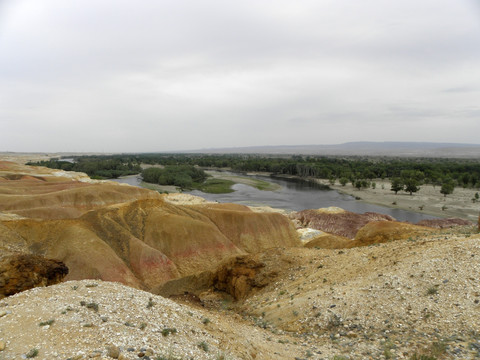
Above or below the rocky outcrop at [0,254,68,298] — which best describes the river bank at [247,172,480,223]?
below

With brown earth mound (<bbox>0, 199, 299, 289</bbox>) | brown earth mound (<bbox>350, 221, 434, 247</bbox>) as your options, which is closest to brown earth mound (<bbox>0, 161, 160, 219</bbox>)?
brown earth mound (<bbox>0, 199, 299, 289</bbox>)

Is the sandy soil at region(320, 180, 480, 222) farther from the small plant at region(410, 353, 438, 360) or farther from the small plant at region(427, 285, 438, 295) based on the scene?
the small plant at region(410, 353, 438, 360)

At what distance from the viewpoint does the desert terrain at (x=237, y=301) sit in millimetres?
7844

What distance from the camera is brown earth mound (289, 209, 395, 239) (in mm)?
45500

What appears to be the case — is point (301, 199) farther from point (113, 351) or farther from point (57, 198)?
point (113, 351)

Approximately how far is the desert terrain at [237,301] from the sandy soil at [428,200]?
1688 inches

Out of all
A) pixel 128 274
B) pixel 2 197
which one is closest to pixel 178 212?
pixel 128 274

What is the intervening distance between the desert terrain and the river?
1482 inches

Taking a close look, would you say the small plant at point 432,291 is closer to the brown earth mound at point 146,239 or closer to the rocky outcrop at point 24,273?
the rocky outcrop at point 24,273

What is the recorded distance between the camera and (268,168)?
136250 millimetres

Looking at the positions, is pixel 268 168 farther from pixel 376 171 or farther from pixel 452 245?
pixel 452 245

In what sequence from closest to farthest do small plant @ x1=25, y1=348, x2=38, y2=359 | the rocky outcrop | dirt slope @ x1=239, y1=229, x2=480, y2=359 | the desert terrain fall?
small plant @ x1=25, y1=348, x2=38, y2=359
the desert terrain
dirt slope @ x1=239, y1=229, x2=480, y2=359
the rocky outcrop

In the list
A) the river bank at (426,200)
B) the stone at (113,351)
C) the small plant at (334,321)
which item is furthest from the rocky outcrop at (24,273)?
the river bank at (426,200)

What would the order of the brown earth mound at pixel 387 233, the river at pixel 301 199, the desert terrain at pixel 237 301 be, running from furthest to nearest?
the river at pixel 301 199, the brown earth mound at pixel 387 233, the desert terrain at pixel 237 301
